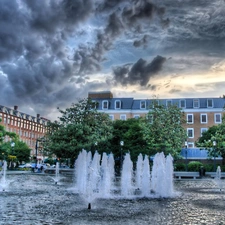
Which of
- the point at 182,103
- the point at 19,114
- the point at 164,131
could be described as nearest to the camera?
the point at 164,131

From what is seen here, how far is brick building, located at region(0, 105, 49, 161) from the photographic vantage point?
320 feet

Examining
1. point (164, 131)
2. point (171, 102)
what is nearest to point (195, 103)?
point (171, 102)

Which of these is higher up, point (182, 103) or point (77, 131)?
point (182, 103)

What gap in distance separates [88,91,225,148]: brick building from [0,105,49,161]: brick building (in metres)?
30.0

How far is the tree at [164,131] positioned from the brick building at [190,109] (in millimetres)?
20630

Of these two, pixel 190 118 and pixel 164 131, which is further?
pixel 190 118

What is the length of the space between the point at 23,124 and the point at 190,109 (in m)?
61.3

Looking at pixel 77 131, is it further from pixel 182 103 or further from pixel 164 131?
pixel 182 103

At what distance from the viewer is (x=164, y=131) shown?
4406 cm

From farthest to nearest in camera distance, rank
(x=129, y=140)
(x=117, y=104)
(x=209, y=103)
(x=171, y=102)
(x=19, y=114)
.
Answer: (x=19, y=114) → (x=117, y=104) → (x=171, y=102) → (x=209, y=103) → (x=129, y=140)

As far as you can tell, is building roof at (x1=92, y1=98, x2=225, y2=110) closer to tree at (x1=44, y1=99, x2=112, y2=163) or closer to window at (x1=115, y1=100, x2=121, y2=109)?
window at (x1=115, y1=100, x2=121, y2=109)

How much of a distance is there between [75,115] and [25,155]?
39.2 metres

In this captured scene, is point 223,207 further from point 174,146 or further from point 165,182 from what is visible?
point 174,146

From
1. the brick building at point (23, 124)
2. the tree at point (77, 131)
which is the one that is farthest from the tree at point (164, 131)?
the brick building at point (23, 124)
